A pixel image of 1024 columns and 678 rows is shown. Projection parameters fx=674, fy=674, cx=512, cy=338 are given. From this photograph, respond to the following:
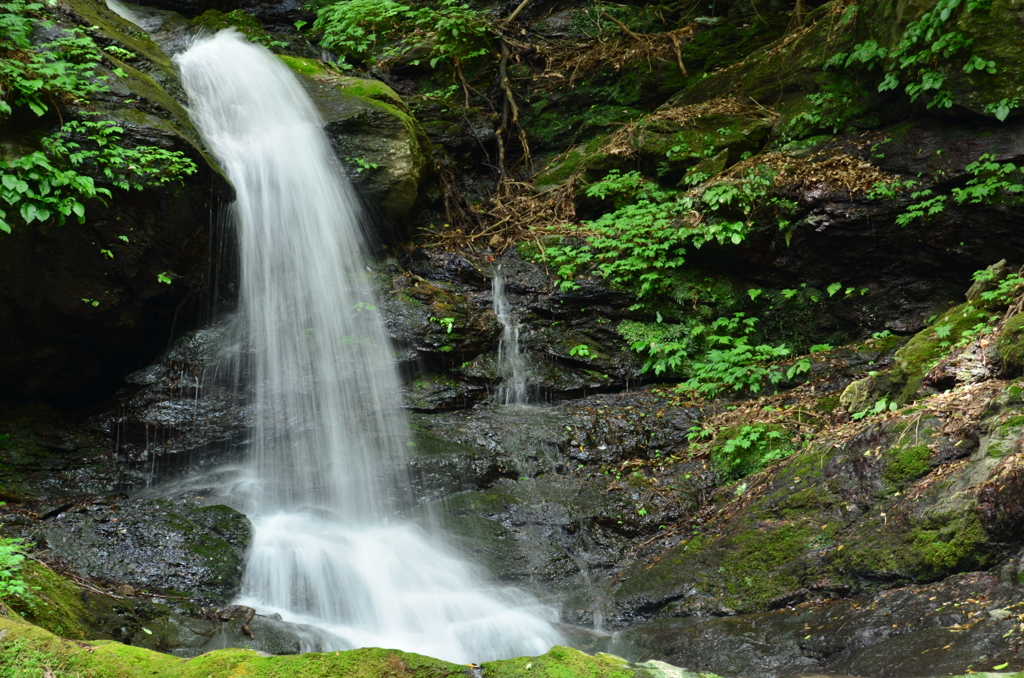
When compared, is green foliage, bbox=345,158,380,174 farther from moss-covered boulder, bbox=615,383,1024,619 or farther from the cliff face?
moss-covered boulder, bbox=615,383,1024,619

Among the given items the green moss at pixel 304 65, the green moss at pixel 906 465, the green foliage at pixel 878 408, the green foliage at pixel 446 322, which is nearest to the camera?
the green moss at pixel 906 465

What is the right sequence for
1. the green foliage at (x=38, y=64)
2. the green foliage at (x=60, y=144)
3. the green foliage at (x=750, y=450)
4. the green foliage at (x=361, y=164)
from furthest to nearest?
1. the green foliage at (x=361, y=164)
2. the green foliage at (x=750, y=450)
3. the green foliage at (x=38, y=64)
4. the green foliage at (x=60, y=144)

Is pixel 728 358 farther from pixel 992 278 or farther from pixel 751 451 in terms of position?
pixel 992 278

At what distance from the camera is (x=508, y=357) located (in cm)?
844

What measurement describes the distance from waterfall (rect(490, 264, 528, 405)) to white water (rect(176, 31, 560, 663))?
1324mm

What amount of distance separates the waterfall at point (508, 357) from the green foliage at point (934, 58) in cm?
528

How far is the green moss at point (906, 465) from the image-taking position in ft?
15.0

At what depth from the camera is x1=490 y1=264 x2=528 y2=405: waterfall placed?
8148 millimetres

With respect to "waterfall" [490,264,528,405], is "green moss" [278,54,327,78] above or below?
above

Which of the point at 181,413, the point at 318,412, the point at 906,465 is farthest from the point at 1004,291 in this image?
the point at 181,413

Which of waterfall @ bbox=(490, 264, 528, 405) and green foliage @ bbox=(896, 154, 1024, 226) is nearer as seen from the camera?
green foliage @ bbox=(896, 154, 1024, 226)

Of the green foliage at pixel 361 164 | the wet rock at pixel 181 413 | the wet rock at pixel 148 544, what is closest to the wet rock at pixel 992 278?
the wet rock at pixel 148 544

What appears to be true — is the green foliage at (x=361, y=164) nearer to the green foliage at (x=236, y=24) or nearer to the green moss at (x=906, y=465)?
the green foliage at (x=236, y=24)

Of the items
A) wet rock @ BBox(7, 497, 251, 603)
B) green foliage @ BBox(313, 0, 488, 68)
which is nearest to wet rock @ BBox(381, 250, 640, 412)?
wet rock @ BBox(7, 497, 251, 603)
